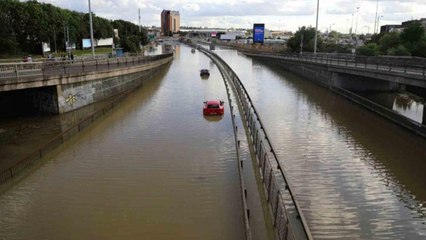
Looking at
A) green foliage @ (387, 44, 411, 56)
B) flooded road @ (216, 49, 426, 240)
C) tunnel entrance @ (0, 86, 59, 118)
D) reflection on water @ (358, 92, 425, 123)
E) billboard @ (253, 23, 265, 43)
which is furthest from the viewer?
billboard @ (253, 23, 265, 43)

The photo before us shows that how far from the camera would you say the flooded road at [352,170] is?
49.5 ft

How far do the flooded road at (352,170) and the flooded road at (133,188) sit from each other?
11.4 feet

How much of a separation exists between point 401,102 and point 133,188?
1435 inches

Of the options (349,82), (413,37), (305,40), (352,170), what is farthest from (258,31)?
(352,170)

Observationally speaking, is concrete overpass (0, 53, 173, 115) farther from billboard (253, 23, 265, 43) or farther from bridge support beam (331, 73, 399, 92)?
billboard (253, 23, 265, 43)

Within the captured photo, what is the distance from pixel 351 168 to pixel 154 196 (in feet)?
36.1

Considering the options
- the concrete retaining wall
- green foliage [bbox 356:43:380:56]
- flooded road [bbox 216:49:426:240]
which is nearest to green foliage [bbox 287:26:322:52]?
green foliage [bbox 356:43:380:56]

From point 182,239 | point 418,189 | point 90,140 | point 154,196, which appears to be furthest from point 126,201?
point 418,189

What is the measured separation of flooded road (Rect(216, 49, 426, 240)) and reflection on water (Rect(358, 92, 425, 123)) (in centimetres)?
517

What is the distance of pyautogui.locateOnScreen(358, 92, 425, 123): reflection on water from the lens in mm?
39388

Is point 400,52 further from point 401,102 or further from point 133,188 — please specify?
point 133,188

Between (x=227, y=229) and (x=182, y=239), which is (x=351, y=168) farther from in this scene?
(x=182, y=239)

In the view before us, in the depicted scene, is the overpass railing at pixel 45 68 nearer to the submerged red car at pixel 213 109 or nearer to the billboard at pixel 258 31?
the submerged red car at pixel 213 109

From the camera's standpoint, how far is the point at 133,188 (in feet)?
59.7
